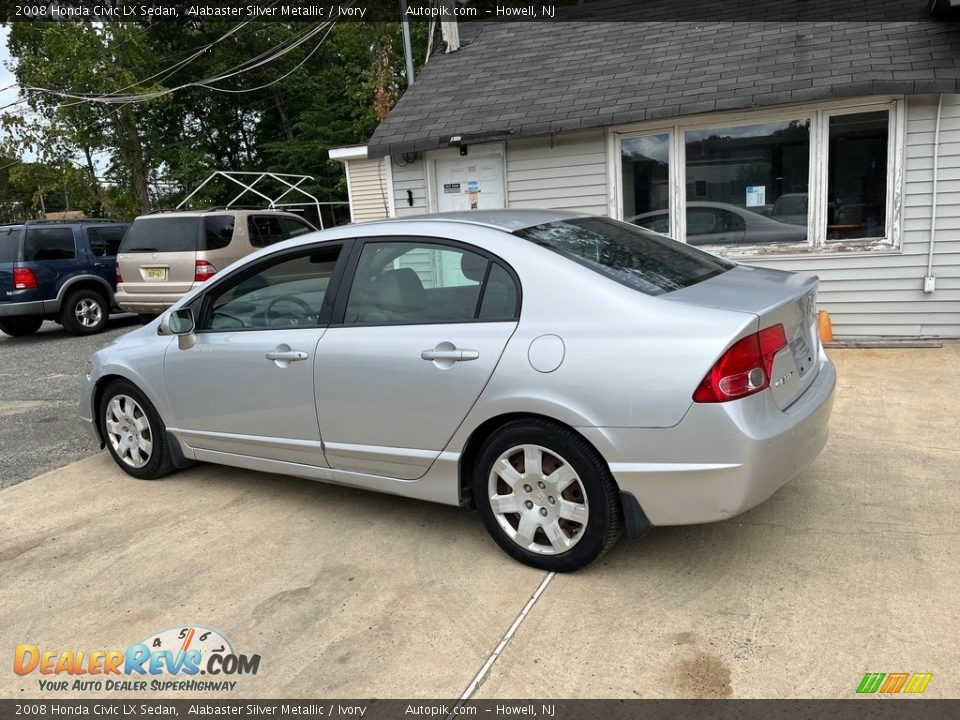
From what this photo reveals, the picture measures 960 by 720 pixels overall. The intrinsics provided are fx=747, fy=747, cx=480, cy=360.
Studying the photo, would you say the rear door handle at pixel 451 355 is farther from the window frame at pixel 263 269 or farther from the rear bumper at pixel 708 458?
the window frame at pixel 263 269

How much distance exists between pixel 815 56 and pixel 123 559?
7.64 metres

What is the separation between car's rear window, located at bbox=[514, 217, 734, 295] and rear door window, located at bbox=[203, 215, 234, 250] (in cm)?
785

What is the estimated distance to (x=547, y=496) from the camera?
311cm

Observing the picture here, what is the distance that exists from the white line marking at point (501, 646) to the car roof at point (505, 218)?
158 centimetres

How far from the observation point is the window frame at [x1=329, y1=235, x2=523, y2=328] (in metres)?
3.22

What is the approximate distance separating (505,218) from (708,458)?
5.13ft

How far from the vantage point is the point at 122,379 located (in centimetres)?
466

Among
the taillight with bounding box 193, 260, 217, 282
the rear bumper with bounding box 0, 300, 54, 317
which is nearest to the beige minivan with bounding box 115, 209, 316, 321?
the taillight with bounding box 193, 260, 217, 282

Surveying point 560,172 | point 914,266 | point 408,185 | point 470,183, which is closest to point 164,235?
point 408,185

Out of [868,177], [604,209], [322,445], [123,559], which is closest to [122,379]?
[123,559]

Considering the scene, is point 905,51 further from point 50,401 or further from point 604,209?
point 50,401

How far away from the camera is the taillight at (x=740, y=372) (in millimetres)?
2725

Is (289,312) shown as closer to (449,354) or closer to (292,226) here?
(449,354)

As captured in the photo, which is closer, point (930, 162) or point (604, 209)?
point (930, 162)
